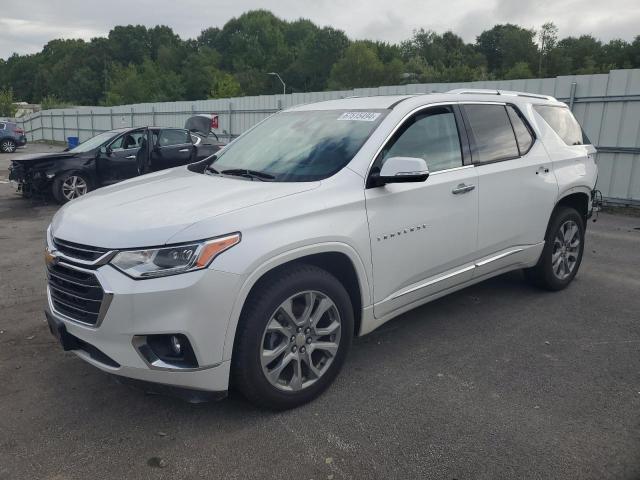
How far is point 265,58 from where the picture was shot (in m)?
94.2

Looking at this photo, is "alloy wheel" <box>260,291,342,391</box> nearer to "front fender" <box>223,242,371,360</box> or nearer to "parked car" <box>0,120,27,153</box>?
"front fender" <box>223,242,371,360</box>

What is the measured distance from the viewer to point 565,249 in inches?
198

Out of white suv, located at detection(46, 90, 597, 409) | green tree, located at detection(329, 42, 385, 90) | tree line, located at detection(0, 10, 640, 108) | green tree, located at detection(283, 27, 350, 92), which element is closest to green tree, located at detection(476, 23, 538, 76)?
tree line, located at detection(0, 10, 640, 108)

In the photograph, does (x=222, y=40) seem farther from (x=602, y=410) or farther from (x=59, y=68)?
(x=602, y=410)

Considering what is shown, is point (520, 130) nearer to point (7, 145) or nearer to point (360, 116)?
point (360, 116)

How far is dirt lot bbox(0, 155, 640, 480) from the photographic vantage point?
8.55ft

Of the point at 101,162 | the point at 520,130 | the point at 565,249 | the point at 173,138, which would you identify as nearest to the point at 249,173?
the point at 520,130

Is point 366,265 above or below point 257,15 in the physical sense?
below

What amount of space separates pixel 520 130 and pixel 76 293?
366 centimetres

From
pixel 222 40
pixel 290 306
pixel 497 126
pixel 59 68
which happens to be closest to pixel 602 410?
pixel 290 306

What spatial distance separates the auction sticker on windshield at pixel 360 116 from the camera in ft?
11.8

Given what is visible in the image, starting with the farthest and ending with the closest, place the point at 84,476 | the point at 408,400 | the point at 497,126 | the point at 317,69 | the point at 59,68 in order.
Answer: the point at 59,68
the point at 317,69
the point at 497,126
the point at 408,400
the point at 84,476

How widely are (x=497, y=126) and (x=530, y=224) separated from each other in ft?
2.82

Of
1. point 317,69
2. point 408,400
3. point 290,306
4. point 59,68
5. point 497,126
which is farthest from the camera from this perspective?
point 59,68
